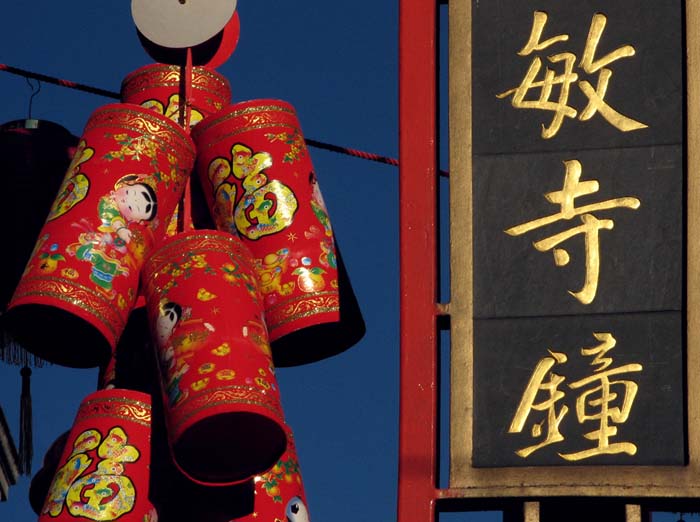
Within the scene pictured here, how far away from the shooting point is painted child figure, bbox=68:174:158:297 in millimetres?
14898

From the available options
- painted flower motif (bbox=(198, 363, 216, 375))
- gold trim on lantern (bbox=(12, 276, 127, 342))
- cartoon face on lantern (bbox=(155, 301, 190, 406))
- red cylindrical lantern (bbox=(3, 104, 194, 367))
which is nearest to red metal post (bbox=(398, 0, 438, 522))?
painted flower motif (bbox=(198, 363, 216, 375))

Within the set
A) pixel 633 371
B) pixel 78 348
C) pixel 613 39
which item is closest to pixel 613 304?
pixel 633 371

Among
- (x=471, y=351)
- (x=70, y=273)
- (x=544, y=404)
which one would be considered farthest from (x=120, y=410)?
(x=544, y=404)

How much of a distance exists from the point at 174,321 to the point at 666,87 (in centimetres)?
274

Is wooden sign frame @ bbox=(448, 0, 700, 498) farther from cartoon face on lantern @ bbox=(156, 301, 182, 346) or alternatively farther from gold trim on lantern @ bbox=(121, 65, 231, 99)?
gold trim on lantern @ bbox=(121, 65, 231, 99)

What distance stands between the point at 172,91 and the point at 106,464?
2.47 m

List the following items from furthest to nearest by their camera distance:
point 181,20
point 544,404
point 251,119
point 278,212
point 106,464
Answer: point 181,20 < point 251,119 < point 278,212 < point 106,464 < point 544,404

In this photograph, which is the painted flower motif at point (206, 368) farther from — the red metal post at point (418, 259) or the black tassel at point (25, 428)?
the black tassel at point (25, 428)

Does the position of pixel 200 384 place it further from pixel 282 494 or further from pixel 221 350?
pixel 282 494

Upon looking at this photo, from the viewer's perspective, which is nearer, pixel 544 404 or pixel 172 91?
pixel 544 404

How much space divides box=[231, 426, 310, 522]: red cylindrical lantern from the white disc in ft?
8.21

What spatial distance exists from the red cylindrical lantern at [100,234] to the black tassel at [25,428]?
1313 mm

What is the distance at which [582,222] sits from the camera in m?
14.8

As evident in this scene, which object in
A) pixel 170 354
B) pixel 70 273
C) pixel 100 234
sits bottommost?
pixel 170 354
